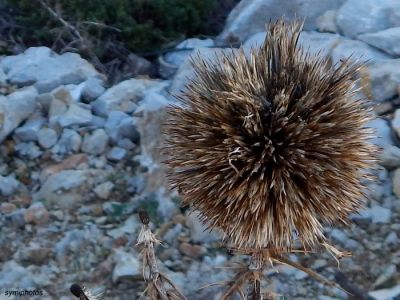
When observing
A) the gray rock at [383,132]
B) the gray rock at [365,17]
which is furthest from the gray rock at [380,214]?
the gray rock at [365,17]

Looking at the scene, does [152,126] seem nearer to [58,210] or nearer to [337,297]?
[58,210]

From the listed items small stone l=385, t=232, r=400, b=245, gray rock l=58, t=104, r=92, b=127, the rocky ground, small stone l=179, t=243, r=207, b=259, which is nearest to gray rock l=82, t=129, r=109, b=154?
the rocky ground

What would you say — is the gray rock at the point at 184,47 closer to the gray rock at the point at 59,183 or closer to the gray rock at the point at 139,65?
the gray rock at the point at 139,65

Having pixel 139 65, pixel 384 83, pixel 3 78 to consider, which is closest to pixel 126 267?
pixel 384 83

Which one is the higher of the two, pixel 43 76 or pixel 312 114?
pixel 312 114

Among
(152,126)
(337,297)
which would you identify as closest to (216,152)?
(337,297)

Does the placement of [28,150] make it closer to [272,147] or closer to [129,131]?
[129,131]
